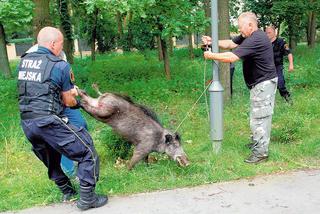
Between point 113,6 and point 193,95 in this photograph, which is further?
point 193,95

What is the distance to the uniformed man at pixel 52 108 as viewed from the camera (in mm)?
4758

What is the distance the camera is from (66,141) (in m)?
4.83

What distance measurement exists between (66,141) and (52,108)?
37 centimetres

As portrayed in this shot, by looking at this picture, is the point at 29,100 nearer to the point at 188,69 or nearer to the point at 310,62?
the point at 188,69

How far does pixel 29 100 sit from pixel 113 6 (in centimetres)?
334

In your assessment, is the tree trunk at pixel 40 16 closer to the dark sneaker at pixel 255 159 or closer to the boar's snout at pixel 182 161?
the boar's snout at pixel 182 161

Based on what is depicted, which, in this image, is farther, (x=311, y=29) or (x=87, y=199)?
(x=311, y=29)

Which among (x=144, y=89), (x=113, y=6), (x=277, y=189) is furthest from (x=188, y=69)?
(x=277, y=189)

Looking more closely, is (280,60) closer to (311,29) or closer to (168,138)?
(168,138)

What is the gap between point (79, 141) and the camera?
192 inches

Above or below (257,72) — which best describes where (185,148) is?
below

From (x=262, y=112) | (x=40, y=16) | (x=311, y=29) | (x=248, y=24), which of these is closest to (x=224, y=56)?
(x=248, y=24)

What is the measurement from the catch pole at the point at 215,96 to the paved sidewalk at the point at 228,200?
3.33 feet

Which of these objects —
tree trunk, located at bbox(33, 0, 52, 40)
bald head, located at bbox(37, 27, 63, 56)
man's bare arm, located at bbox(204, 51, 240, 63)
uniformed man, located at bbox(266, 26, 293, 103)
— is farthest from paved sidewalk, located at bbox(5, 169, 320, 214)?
tree trunk, located at bbox(33, 0, 52, 40)
